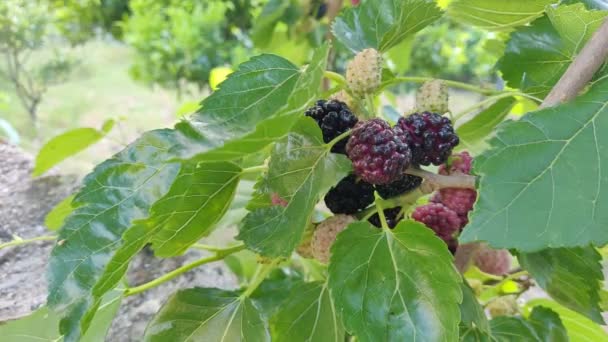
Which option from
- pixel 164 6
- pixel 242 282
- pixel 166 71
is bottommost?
pixel 166 71

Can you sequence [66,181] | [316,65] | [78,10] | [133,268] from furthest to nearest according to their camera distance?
[78,10] → [66,181] → [133,268] → [316,65]

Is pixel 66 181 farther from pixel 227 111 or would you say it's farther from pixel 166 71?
pixel 166 71

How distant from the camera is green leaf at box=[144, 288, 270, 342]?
0.39 m

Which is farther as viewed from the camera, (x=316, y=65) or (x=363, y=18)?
(x=363, y=18)

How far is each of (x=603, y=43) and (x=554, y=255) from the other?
0.46 feet

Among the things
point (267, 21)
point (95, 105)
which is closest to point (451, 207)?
point (267, 21)

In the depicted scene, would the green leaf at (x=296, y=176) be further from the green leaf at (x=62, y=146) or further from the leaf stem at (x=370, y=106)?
the green leaf at (x=62, y=146)

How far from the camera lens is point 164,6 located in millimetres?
2824

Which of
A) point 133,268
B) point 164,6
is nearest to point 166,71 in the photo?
point 164,6

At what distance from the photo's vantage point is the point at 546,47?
15.0 inches

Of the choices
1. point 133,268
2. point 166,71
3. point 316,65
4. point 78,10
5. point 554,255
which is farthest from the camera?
point 78,10

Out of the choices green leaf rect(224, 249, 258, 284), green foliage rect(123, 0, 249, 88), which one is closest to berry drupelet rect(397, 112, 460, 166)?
green leaf rect(224, 249, 258, 284)

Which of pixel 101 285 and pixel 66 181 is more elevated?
pixel 101 285

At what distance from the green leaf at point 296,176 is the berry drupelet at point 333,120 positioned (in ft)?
0.07
